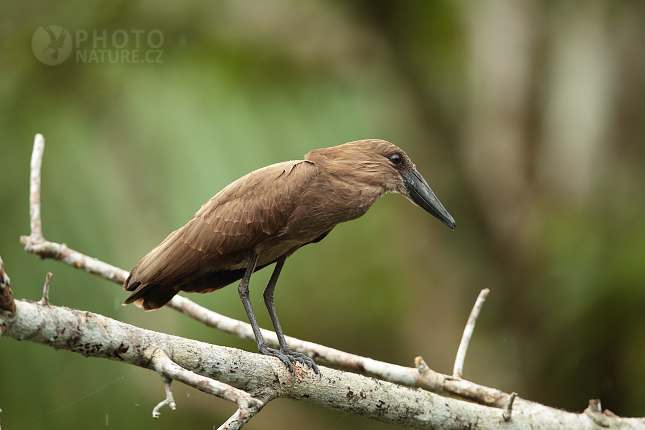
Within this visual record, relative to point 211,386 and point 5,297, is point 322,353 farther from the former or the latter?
point 5,297

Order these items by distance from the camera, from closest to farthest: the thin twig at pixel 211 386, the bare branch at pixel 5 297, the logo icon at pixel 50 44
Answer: the bare branch at pixel 5 297
the thin twig at pixel 211 386
the logo icon at pixel 50 44

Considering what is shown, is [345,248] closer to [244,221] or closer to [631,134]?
[631,134]

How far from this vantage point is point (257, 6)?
648cm

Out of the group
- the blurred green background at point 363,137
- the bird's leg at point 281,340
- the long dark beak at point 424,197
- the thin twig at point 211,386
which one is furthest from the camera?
the blurred green background at point 363,137

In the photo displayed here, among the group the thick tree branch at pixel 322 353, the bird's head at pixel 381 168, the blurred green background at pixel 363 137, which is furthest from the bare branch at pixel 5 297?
the blurred green background at pixel 363 137

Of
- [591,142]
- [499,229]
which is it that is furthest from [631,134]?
[499,229]

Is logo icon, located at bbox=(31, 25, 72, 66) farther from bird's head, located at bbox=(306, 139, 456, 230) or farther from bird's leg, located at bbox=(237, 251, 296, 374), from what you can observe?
bird's leg, located at bbox=(237, 251, 296, 374)

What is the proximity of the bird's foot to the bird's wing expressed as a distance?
1.80ft

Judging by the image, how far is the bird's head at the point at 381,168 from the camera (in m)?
3.29

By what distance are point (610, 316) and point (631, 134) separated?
206cm

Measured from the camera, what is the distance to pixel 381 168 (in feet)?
11.0

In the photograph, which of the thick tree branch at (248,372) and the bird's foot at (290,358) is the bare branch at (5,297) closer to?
the thick tree branch at (248,372)

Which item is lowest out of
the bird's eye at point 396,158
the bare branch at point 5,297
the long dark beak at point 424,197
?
the bare branch at point 5,297

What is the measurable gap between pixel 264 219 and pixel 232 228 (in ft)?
0.60
